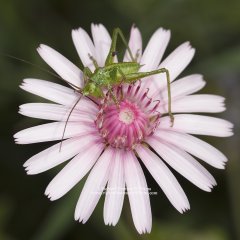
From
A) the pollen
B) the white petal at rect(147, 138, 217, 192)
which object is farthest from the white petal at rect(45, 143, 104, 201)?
the white petal at rect(147, 138, 217, 192)

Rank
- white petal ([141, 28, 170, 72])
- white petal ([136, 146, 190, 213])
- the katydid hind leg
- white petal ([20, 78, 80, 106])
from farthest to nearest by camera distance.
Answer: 1. white petal ([141, 28, 170, 72])
2. the katydid hind leg
3. white petal ([20, 78, 80, 106])
4. white petal ([136, 146, 190, 213])

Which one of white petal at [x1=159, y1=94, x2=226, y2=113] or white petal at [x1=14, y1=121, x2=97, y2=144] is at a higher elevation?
white petal at [x1=159, y1=94, x2=226, y2=113]

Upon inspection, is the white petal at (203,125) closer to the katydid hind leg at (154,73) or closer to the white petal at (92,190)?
the katydid hind leg at (154,73)

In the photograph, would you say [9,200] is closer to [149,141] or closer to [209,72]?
[149,141]

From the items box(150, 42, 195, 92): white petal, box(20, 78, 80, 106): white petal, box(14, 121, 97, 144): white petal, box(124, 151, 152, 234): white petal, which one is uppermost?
box(150, 42, 195, 92): white petal

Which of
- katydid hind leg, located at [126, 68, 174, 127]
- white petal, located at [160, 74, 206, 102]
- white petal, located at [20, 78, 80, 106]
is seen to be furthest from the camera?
white petal, located at [160, 74, 206, 102]

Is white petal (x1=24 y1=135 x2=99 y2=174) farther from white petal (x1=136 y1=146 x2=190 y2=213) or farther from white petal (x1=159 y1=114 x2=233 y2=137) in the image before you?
white petal (x1=159 y1=114 x2=233 y2=137)

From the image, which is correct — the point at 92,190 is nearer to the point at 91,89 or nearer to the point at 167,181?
the point at 167,181
